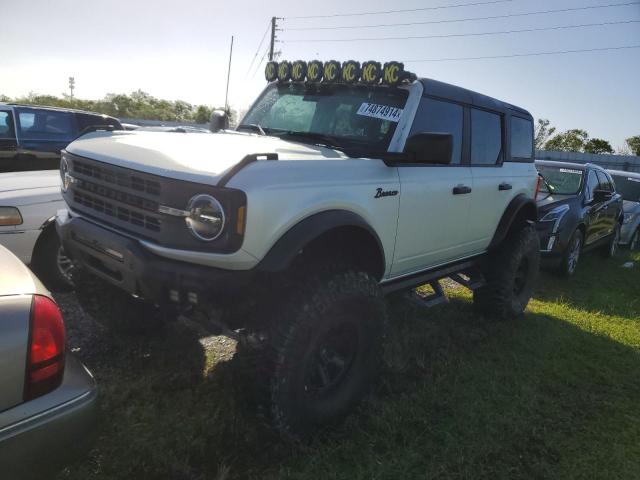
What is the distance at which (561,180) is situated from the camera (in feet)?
24.5

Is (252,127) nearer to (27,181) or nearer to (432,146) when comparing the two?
(432,146)

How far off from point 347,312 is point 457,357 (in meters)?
1.60

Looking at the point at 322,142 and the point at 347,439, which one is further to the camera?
the point at 322,142

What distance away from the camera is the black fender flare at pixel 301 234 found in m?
2.12

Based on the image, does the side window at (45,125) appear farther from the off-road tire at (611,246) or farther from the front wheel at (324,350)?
the off-road tire at (611,246)

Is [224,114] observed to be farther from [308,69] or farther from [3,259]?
[3,259]

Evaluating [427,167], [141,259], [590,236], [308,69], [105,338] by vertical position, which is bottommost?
[105,338]

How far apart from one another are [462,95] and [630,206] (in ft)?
26.7

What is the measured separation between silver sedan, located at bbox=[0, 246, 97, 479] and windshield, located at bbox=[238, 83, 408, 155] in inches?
78.5

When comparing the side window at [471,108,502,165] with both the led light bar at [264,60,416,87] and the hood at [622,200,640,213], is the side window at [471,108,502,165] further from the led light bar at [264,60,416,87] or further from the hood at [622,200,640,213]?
the hood at [622,200,640,213]

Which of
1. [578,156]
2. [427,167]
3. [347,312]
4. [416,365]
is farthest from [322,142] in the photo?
[578,156]

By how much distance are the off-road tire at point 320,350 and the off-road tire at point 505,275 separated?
213cm

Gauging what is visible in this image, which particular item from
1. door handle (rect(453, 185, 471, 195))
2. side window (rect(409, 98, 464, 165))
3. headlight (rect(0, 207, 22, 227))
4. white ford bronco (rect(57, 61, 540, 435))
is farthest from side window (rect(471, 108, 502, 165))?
headlight (rect(0, 207, 22, 227))

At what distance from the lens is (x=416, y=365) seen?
3.50 m
